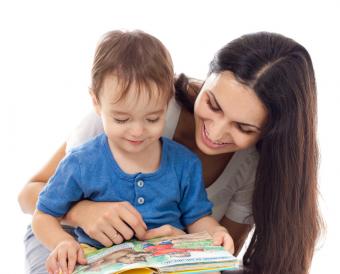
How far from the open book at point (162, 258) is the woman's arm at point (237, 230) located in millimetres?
510

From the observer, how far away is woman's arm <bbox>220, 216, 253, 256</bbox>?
205 cm

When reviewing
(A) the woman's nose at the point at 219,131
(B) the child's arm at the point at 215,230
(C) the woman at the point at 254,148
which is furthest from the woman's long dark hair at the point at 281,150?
(B) the child's arm at the point at 215,230

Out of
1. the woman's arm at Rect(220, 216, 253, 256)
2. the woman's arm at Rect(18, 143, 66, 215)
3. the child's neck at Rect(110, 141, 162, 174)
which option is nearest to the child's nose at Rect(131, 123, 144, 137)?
the child's neck at Rect(110, 141, 162, 174)

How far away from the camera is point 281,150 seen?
5.65 feet

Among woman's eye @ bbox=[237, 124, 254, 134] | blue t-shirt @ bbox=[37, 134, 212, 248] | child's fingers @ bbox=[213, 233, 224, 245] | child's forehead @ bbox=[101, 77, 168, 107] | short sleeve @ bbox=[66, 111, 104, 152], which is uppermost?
child's forehead @ bbox=[101, 77, 168, 107]

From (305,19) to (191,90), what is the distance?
3.87 ft

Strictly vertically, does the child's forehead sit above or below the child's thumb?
above

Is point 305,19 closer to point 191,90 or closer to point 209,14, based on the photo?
point 209,14

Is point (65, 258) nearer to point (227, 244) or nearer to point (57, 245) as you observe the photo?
point (57, 245)

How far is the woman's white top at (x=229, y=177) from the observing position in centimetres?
184

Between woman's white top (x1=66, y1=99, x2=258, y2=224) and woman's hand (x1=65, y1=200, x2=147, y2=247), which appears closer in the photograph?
woman's hand (x1=65, y1=200, x2=147, y2=247)

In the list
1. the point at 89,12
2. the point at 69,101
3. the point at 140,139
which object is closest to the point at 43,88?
the point at 69,101

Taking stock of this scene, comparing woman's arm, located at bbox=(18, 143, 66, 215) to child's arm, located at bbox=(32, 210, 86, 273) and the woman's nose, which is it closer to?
child's arm, located at bbox=(32, 210, 86, 273)

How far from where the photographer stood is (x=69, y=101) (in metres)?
2.74
